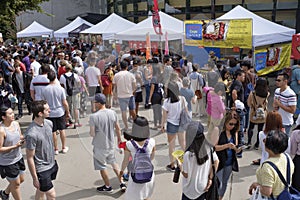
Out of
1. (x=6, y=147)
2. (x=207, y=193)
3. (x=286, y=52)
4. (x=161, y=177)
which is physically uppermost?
(x=286, y=52)

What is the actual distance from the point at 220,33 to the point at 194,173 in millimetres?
7375

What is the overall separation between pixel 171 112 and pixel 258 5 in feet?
36.8

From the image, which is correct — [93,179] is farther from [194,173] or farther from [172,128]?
[194,173]

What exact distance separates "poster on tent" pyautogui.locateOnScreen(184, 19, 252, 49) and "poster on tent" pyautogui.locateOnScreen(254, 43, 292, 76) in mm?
607

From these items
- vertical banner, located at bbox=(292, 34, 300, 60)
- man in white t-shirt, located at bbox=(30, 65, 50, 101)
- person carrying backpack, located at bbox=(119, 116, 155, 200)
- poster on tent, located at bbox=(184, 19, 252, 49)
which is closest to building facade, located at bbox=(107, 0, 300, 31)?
vertical banner, located at bbox=(292, 34, 300, 60)

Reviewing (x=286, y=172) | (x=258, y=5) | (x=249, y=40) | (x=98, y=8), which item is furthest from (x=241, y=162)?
(x=98, y=8)

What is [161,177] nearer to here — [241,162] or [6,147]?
[241,162]

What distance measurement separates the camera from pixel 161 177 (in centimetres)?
496

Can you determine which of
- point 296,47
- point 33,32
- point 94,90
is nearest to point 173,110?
point 94,90

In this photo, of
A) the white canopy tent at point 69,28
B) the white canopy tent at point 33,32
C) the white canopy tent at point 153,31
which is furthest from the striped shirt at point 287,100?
the white canopy tent at point 33,32

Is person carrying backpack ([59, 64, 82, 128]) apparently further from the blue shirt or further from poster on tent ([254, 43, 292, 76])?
poster on tent ([254, 43, 292, 76])

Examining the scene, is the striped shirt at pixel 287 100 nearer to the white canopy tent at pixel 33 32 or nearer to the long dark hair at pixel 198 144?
the long dark hair at pixel 198 144

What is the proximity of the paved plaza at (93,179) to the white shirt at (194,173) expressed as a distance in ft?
3.63

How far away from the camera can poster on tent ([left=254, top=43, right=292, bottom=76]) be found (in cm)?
944
